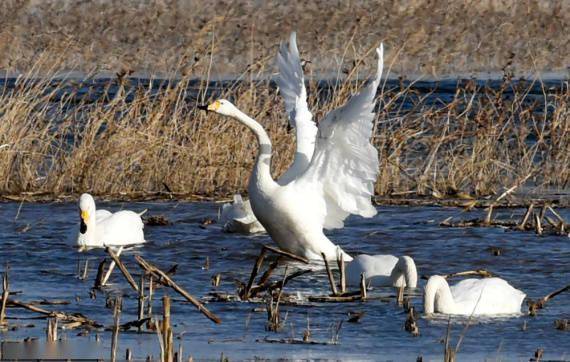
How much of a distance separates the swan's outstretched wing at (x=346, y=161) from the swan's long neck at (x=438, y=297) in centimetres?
191

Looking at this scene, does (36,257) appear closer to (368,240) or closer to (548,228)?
(368,240)

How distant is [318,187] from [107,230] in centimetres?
197

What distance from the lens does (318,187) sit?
1202 cm

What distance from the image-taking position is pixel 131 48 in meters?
35.5

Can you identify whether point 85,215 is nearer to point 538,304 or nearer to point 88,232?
point 88,232

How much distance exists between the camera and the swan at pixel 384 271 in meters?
10.4

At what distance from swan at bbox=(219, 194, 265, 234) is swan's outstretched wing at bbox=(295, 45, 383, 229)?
0.93m

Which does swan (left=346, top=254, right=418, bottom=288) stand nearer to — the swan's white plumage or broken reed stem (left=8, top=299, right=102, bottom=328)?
the swan's white plumage

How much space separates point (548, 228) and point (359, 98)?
2.92 m

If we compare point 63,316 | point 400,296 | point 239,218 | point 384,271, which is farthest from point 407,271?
point 239,218

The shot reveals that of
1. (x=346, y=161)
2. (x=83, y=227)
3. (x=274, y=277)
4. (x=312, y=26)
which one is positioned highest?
(x=312, y=26)

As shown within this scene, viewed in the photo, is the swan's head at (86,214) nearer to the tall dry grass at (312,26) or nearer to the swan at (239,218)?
the swan at (239,218)

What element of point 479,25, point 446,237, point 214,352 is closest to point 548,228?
point 446,237

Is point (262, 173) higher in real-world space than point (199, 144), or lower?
lower
